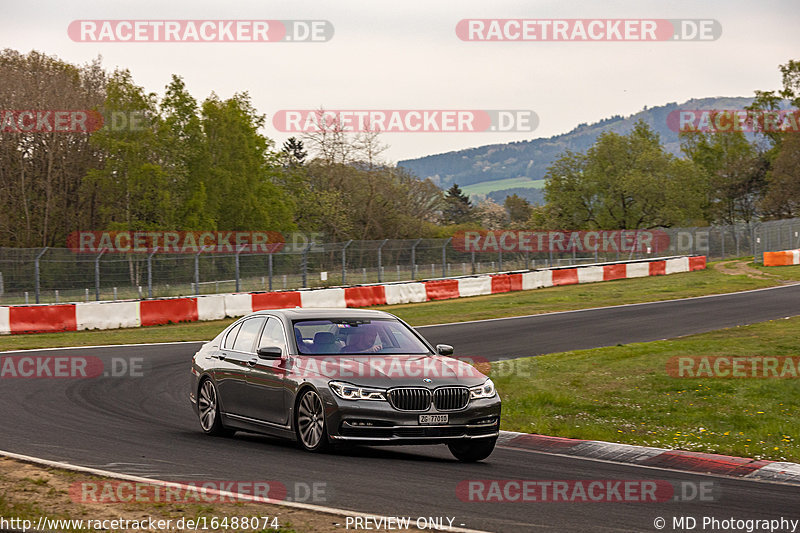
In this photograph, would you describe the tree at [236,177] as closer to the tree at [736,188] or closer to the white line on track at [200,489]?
the tree at [736,188]

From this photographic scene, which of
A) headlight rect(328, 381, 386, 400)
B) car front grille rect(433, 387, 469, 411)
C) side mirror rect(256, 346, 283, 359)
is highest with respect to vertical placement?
side mirror rect(256, 346, 283, 359)

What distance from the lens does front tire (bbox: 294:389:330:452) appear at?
9.23m

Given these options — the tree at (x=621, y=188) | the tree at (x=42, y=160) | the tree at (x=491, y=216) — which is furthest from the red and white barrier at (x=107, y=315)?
the tree at (x=491, y=216)

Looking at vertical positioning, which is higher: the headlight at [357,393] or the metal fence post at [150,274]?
the metal fence post at [150,274]

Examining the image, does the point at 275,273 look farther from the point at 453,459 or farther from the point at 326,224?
the point at 326,224

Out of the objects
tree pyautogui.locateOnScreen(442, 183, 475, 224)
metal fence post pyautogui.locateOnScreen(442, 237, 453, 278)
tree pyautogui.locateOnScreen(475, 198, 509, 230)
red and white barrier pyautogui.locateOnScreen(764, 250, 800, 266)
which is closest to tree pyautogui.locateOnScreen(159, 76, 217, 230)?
metal fence post pyautogui.locateOnScreen(442, 237, 453, 278)

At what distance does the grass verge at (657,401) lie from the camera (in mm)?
10672

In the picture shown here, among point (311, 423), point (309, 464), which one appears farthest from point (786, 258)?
point (309, 464)

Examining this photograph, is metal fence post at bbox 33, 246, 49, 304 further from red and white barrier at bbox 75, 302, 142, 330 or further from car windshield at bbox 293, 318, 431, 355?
car windshield at bbox 293, 318, 431, 355

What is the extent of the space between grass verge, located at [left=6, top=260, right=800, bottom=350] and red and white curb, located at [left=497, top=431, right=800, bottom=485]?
14.9 m

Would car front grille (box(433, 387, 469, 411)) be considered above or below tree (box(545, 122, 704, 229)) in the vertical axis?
below

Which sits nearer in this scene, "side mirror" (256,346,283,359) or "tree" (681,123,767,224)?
"side mirror" (256,346,283,359)

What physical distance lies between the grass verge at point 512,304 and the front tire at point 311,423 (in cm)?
1524

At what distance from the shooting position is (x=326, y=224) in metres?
81.2
